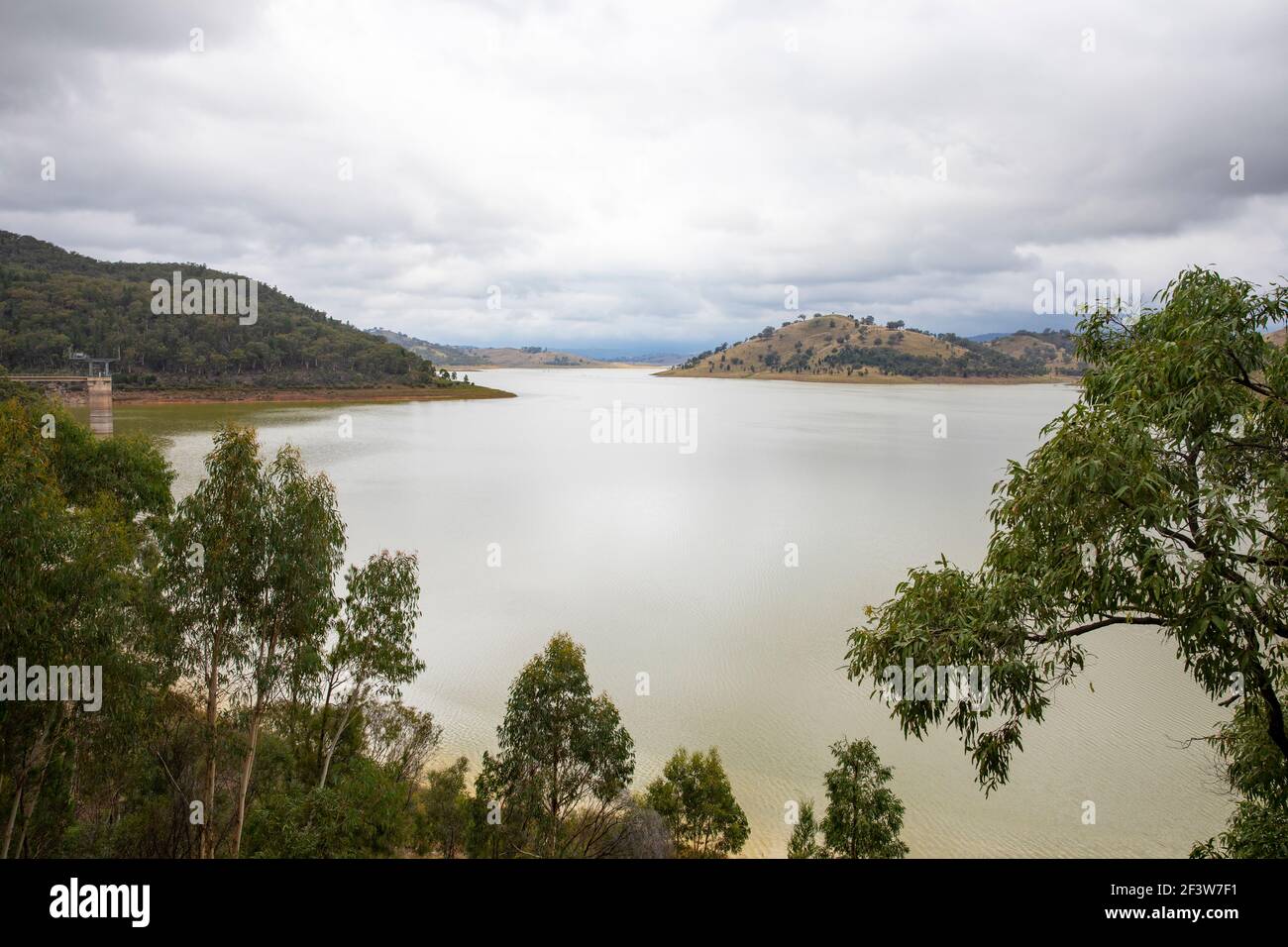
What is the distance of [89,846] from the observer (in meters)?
6.93

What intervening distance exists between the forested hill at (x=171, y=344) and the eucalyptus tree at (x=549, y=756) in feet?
271

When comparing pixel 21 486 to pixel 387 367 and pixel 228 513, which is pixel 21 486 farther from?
pixel 387 367

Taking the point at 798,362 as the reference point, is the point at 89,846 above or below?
below

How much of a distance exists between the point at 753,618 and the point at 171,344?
298 feet

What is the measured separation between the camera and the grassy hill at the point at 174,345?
7594 cm

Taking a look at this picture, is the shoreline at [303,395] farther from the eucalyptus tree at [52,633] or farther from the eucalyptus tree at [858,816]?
the eucalyptus tree at [858,816]

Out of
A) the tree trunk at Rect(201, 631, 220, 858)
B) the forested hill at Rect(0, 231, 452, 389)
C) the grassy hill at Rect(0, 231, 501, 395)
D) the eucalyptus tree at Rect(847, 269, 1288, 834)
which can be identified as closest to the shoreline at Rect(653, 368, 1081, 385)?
the grassy hill at Rect(0, 231, 501, 395)

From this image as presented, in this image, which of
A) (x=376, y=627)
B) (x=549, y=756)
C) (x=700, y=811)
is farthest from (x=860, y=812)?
(x=376, y=627)

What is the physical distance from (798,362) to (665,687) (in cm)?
16182

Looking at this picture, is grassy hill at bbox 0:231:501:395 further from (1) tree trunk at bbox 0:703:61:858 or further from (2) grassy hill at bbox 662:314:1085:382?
(2) grassy hill at bbox 662:314:1085:382

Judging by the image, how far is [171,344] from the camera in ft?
273

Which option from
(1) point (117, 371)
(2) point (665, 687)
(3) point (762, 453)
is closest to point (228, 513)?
(2) point (665, 687)

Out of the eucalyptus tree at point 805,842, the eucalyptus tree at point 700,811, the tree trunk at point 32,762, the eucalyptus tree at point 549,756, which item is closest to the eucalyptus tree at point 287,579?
the tree trunk at point 32,762

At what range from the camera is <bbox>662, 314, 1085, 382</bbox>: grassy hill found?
5891 inches
